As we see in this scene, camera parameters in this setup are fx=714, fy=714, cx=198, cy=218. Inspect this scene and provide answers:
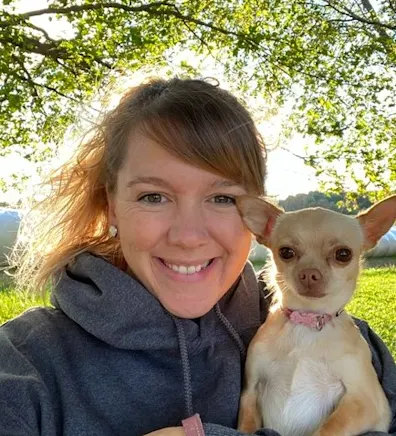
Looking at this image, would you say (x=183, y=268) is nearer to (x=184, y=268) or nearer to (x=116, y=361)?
(x=184, y=268)

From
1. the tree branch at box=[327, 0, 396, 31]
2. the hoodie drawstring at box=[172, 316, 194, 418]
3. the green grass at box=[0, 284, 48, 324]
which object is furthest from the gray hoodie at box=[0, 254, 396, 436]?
the tree branch at box=[327, 0, 396, 31]

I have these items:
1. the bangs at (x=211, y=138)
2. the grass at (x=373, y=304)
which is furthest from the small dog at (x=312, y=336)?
the grass at (x=373, y=304)

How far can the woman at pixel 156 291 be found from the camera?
189cm

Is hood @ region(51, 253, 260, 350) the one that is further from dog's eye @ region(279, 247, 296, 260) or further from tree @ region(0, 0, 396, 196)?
tree @ region(0, 0, 396, 196)

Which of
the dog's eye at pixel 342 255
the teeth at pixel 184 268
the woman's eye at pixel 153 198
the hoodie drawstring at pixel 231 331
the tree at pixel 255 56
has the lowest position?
the hoodie drawstring at pixel 231 331

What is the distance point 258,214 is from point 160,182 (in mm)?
348

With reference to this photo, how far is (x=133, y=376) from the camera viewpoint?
1.96 m

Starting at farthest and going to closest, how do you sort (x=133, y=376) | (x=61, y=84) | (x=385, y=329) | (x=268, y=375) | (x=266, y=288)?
(x=61, y=84)
(x=385, y=329)
(x=266, y=288)
(x=268, y=375)
(x=133, y=376)

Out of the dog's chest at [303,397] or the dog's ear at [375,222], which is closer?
the dog's chest at [303,397]

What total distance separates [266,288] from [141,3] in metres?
6.05

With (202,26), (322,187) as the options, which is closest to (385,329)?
(322,187)

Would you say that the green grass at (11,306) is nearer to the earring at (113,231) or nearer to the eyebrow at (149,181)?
the earring at (113,231)

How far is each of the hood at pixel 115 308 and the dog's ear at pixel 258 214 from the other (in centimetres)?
31

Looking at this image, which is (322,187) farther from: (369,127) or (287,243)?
(287,243)
